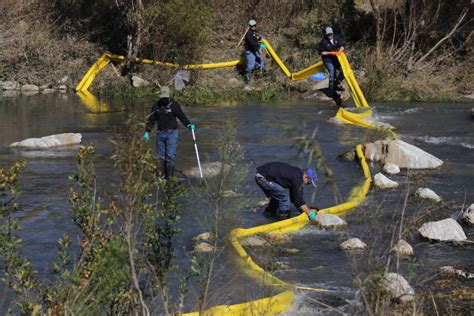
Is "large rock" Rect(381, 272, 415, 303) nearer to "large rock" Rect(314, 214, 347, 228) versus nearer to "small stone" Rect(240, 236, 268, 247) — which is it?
"small stone" Rect(240, 236, 268, 247)

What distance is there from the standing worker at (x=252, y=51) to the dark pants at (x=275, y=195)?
1274 cm

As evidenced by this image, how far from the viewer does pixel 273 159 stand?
15.9m

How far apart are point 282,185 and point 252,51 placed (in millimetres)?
13567

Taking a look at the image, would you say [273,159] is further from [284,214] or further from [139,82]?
[139,82]

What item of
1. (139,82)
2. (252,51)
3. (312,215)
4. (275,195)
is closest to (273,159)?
(275,195)

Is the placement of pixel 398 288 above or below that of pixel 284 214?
above

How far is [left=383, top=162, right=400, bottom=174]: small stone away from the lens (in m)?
14.8

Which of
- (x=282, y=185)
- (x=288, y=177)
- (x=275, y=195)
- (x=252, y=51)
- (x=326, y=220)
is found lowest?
(x=326, y=220)

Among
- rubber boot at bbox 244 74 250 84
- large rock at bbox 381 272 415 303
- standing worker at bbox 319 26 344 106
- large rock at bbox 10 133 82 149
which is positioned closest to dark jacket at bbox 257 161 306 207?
large rock at bbox 381 272 415 303

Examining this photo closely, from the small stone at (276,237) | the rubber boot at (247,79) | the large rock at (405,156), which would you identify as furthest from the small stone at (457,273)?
the rubber boot at (247,79)

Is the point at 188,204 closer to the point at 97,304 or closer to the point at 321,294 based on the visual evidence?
the point at 321,294

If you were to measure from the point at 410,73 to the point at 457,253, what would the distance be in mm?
14529

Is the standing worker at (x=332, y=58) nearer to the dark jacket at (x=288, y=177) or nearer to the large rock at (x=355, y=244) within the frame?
→ the dark jacket at (x=288, y=177)

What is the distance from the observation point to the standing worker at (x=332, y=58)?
69.1 ft
